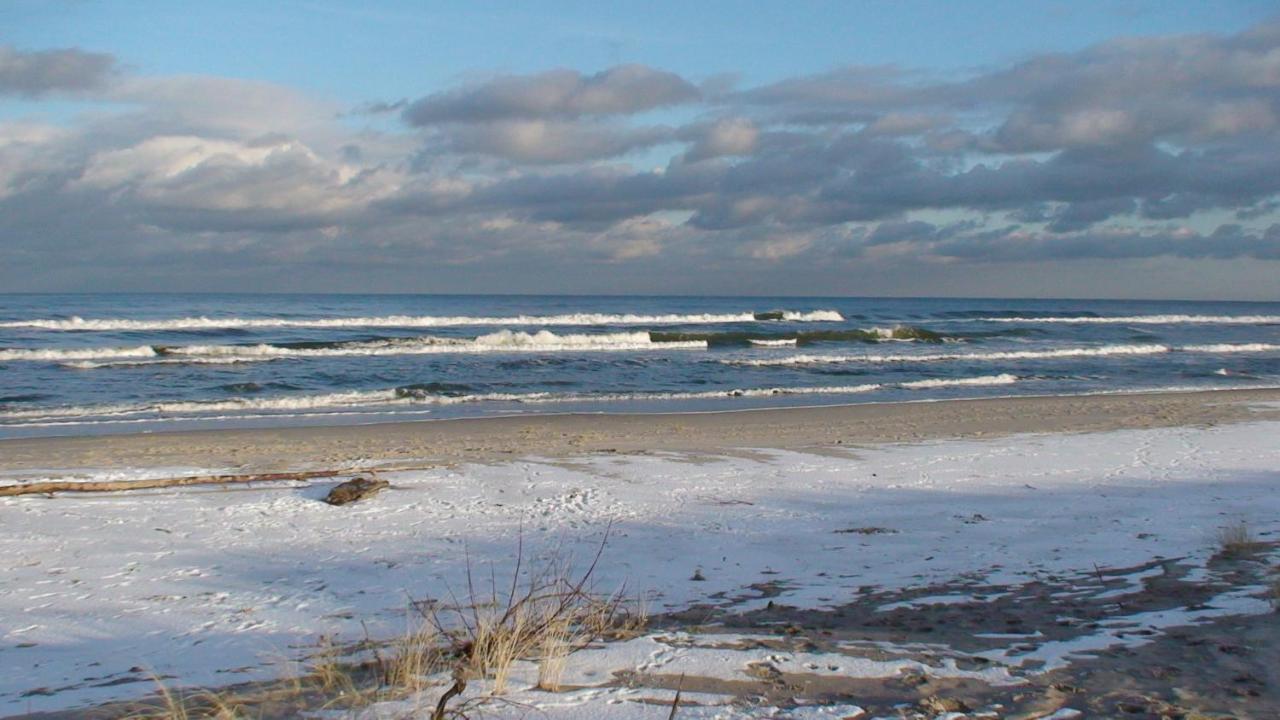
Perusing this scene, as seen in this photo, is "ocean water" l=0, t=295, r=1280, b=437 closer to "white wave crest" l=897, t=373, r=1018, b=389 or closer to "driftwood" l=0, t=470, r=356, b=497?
"white wave crest" l=897, t=373, r=1018, b=389

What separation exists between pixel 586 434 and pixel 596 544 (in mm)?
6609

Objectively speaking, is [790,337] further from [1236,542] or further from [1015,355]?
[1236,542]

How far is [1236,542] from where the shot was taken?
651 cm

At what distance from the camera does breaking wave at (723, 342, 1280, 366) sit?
2825cm

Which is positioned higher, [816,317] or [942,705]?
[816,317]

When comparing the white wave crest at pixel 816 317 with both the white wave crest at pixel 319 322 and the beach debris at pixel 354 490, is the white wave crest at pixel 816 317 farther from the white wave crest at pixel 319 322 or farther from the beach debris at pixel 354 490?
the beach debris at pixel 354 490

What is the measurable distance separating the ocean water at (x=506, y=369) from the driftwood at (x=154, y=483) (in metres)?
5.53

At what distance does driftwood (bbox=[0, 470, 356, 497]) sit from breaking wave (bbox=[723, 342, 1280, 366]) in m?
18.7

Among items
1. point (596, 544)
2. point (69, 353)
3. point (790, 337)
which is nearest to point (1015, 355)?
point (790, 337)

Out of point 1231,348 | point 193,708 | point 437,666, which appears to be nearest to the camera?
point 193,708

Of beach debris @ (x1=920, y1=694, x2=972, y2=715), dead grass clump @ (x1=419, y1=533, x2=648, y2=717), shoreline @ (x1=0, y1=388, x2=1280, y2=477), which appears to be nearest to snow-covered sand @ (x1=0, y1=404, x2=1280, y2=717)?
dead grass clump @ (x1=419, y1=533, x2=648, y2=717)

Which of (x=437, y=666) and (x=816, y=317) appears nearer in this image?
(x=437, y=666)

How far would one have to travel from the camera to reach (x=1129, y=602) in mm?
5367

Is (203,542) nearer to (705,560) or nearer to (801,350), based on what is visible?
(705,560)
